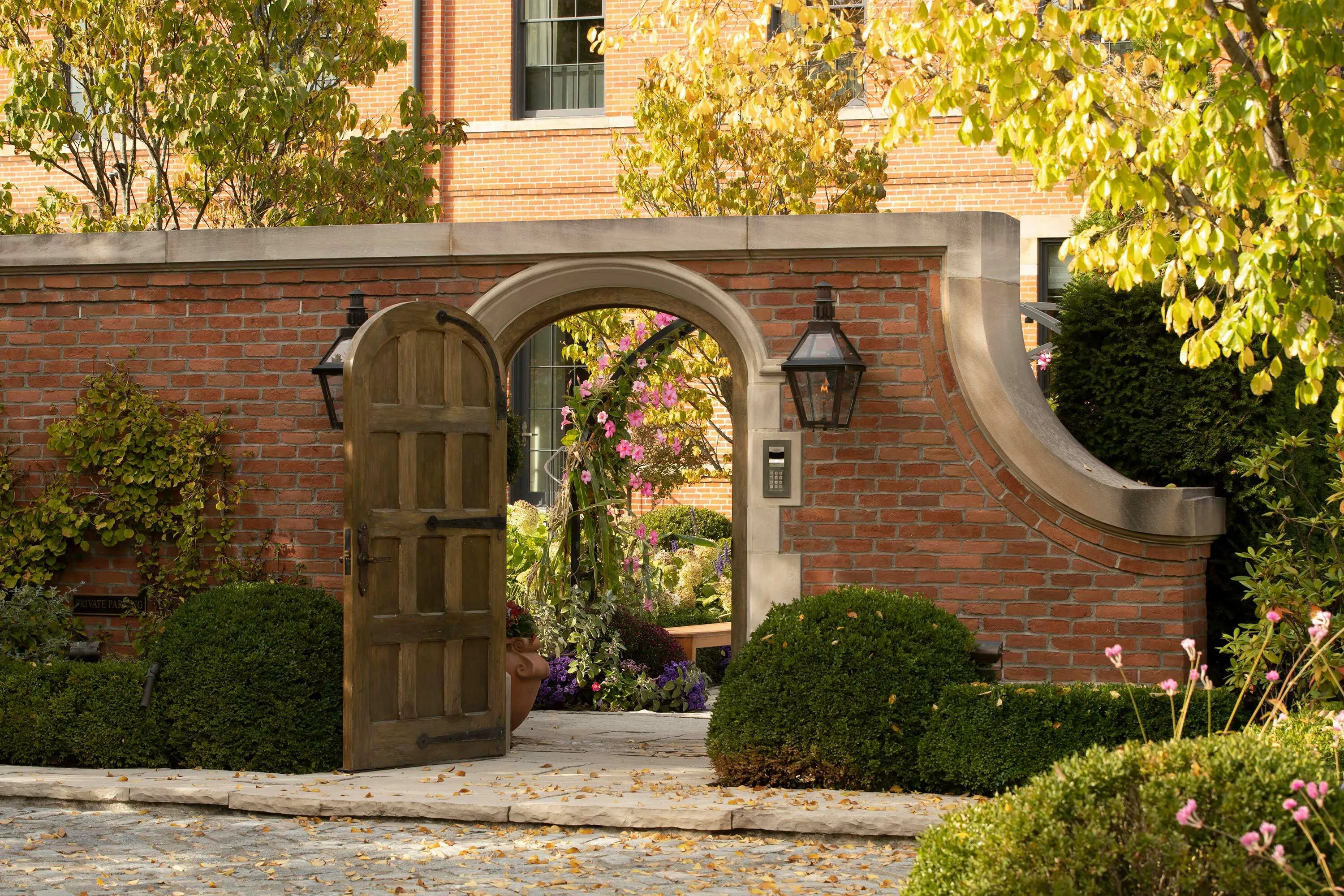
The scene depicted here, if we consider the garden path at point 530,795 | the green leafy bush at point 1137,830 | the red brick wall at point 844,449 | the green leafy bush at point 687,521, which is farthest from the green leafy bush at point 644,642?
the green leafy bush at point 1137,830

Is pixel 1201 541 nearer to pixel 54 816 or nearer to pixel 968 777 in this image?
pixel 968 777

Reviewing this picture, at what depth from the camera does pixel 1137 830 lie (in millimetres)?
3486

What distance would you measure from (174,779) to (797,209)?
7.69 m

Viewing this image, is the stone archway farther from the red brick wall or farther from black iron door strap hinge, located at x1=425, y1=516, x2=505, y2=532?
black iron door strap hinge, located at x1=425, y1=516, x2=505, y2=532

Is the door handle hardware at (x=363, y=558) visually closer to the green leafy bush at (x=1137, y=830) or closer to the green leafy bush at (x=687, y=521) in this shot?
the green leafy bush at (x=1137, y=830)

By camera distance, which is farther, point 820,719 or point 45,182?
point 45,182

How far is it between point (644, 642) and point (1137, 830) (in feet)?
24.3

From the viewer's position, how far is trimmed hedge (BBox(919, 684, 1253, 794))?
21.3 ft

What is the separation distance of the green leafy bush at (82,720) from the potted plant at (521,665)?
194 centimetres

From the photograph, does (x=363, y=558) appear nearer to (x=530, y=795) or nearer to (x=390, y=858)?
(x=530, y=795)

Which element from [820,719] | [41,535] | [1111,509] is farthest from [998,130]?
[41,535]

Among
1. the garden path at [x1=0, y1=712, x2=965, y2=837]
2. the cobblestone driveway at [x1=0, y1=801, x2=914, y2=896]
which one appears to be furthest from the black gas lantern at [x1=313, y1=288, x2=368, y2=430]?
the cobblestone driveway at [x1=0, y1=801, x2=914, y2=896]

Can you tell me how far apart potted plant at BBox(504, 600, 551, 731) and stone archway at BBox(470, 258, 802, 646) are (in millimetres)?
1211

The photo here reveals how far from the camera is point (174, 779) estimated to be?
691 centimetres
